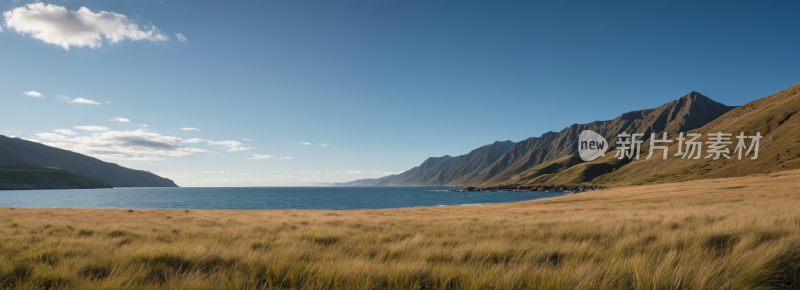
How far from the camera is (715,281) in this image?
425 cm

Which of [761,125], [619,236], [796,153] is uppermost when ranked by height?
[761,125]

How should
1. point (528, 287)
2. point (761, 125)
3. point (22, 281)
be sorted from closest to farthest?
point (528, 287), point (22, 281), point (761, 125)

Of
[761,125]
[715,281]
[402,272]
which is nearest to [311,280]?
[402,272]

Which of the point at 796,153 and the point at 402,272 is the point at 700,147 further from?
the point at 402,272

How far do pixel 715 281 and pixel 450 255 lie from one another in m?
3.85

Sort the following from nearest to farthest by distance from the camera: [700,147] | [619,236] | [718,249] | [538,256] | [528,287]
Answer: [528,287], [538,256], [718,249], [619,236], [700,147]

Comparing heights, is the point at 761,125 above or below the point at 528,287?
above

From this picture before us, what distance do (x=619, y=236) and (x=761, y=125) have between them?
196 metres

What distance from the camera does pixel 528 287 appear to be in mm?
4219

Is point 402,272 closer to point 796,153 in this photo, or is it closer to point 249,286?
point 249,286

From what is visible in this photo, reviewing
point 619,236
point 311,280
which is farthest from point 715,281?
point 311,280

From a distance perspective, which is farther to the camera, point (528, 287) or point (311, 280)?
point (311, 280)

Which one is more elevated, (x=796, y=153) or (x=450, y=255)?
(x=796, y=153)

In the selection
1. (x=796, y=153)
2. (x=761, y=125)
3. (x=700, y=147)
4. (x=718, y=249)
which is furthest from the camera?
(x=700, y=147)
